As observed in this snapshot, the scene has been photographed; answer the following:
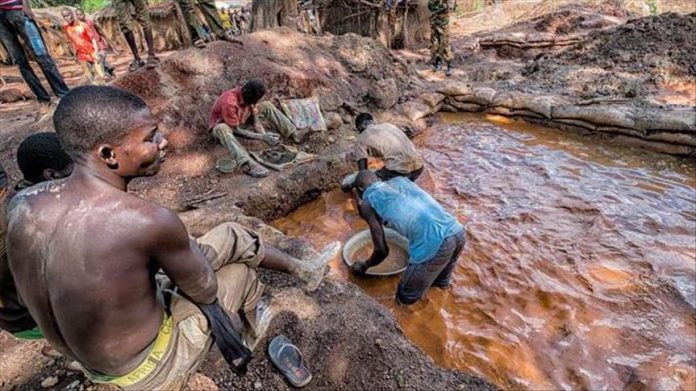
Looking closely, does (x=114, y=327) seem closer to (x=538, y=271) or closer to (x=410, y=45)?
(x=538, y=271)

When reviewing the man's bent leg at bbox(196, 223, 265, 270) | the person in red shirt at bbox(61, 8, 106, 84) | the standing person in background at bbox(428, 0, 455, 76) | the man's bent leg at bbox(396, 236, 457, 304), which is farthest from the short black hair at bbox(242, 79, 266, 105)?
the standing person in background at bbox(428, 0, 455, 76)

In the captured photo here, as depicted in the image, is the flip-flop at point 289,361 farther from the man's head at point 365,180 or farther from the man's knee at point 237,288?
the man's head at point 365,180

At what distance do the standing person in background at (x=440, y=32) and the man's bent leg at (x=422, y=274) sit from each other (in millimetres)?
6635

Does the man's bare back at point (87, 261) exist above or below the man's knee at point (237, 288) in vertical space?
above

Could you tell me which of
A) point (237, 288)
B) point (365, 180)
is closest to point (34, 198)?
point (237, 288)

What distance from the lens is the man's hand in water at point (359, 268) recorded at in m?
3.14

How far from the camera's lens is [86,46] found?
667 cm

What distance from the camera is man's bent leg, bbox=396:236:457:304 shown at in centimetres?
268

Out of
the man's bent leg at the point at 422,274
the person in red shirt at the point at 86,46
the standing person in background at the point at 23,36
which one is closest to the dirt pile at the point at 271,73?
the standing person in background at the point at 23,36

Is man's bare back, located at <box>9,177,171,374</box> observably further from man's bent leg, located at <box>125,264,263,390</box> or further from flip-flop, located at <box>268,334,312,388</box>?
flip-flop, located at <box>268,334,312,388</box>

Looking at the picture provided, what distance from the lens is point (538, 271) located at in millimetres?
3270

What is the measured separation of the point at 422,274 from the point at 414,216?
434mm

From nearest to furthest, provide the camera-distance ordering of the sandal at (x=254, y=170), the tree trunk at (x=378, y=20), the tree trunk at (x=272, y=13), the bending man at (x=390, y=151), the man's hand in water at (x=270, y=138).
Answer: the bending man at (x=390, y=151), the sandal at (x=254, y=170), the man's hand in water at (x=270, y=138), the tree trunk at (x=272, y=13), the tree trunk at (x=378, y=20)

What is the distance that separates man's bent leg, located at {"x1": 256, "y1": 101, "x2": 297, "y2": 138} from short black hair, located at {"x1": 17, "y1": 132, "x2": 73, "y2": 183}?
319 centimetres
